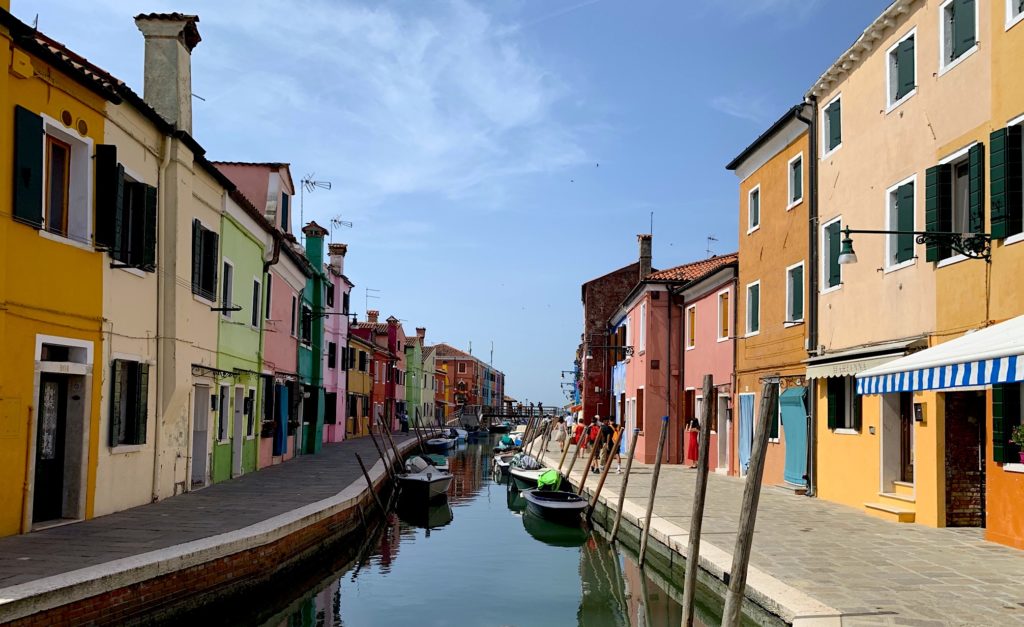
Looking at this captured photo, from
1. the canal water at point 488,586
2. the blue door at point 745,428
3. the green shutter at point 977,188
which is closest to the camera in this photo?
the canal water at point 488,586

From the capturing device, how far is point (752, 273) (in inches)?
829

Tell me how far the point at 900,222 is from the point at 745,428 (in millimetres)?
8558

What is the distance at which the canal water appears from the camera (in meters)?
11.2

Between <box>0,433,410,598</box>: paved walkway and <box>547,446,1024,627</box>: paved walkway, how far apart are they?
6.15 meters

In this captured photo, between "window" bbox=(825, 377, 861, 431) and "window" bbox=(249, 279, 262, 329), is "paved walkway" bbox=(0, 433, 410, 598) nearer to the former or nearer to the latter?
"window" bbox=(249, 279, 262, 329)

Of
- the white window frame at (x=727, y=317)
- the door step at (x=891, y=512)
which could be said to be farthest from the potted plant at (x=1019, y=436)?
the white window frame at (x=727, y=317)

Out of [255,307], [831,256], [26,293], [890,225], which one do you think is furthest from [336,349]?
[26,293]

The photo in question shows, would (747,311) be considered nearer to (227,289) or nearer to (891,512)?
(891,512)

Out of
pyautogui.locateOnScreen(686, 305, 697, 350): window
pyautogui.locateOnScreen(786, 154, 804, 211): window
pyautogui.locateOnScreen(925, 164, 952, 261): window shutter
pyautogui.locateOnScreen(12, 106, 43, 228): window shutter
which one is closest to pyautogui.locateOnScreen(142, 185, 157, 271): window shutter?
pyautogui.locateOnScreen(12, 106, 43, 228): window shutter

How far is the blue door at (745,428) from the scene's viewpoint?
2084cm

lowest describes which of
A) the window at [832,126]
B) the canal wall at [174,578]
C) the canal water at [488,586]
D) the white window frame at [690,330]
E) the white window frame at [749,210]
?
the canal water at [488,586]

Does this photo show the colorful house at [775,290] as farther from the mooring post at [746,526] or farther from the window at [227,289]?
the window at [227,289]

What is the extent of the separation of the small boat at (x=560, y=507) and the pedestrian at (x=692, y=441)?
6.81 m

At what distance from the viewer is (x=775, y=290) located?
1934cm
